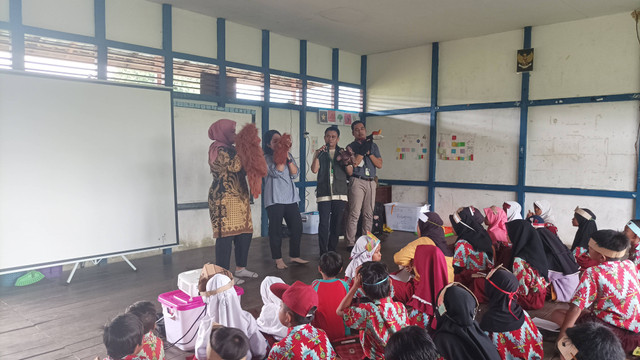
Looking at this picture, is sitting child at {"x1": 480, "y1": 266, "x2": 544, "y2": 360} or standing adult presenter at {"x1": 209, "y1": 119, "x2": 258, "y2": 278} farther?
standing adult presenter at {"x1": 209, "y1": 119, "x2": 258, "y2": 278}

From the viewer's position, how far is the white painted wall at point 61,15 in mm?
4090

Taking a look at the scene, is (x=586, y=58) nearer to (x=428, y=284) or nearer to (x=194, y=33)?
(x=428, y=284)

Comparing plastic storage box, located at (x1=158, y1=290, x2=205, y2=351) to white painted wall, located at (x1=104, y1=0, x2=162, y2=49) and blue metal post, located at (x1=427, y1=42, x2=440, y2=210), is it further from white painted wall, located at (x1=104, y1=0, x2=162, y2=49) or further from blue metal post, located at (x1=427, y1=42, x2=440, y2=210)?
blue metal post, located at (x1=427, y1=42, x2=440, y2=210)

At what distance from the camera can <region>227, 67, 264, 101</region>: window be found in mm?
5827

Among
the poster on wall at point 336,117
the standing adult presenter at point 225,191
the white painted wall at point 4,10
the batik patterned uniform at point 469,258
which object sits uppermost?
the white painted wall at point 4,10

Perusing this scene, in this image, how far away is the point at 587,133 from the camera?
5637 millimetres

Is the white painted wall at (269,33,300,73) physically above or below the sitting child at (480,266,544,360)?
above

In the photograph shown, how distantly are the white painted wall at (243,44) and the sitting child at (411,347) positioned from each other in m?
5.05

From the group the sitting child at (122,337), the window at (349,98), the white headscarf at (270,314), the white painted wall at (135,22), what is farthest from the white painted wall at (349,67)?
the sitting child at (122,337)

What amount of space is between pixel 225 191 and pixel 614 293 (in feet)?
9.81

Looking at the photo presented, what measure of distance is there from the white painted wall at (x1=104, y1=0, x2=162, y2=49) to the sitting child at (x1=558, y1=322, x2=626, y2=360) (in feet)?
16.3

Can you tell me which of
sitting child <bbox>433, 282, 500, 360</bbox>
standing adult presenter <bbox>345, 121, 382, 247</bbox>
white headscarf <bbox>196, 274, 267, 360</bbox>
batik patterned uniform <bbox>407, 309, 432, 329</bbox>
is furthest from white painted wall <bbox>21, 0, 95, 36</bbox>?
sitting child <bbox>433, 282, 500, 360</bbox>

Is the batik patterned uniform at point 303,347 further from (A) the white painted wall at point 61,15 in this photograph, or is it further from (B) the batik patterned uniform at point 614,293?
(A) the white painted wall at point 61,15

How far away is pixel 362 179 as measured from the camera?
16.5 feet
